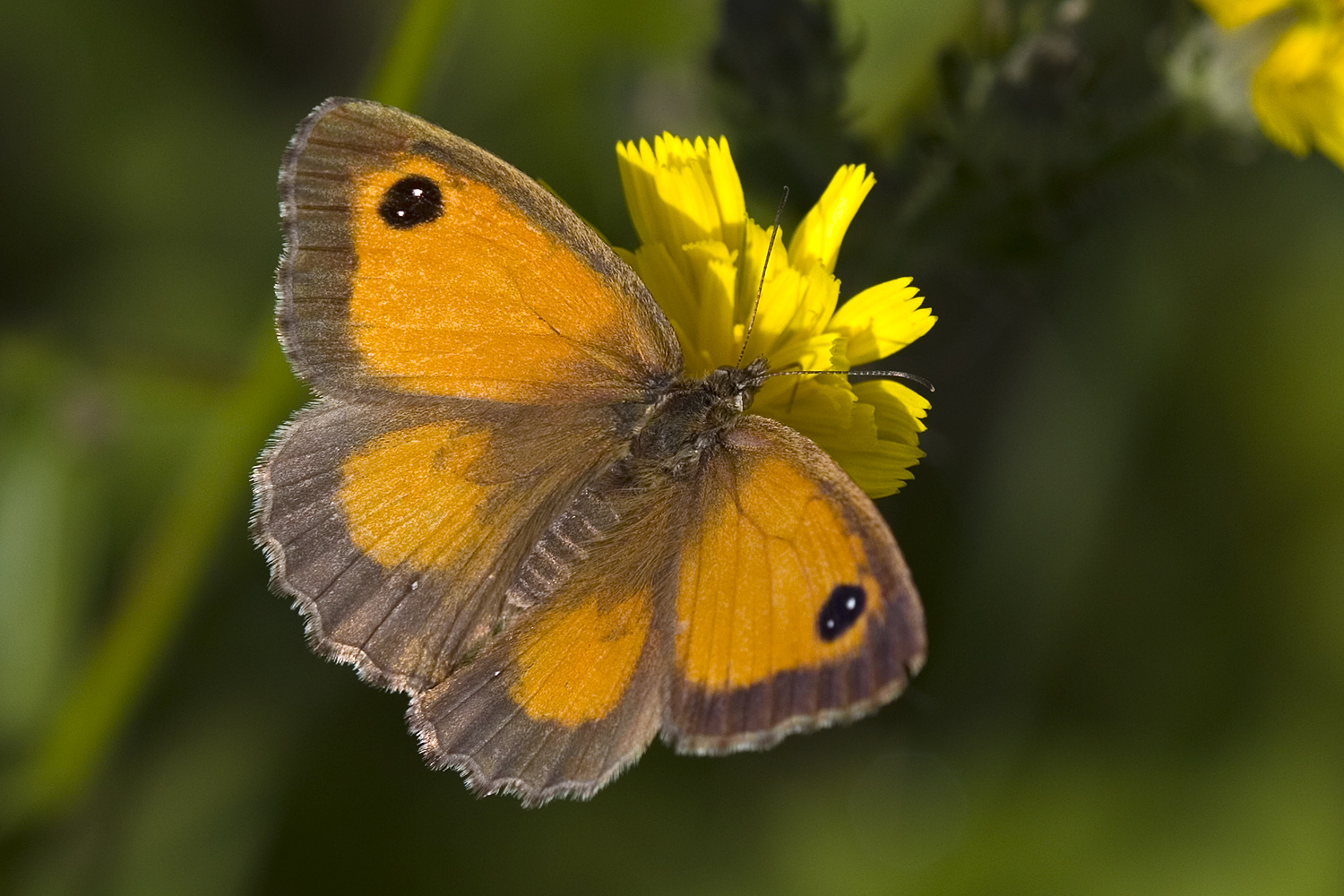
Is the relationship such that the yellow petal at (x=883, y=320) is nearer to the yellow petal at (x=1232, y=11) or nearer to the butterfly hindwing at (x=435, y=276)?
the butterfly hindwing at (x=435, y=276)

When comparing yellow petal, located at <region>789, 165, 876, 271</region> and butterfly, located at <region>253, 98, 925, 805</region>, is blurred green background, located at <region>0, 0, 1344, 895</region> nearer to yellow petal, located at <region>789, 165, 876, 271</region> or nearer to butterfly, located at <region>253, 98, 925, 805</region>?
yellow petal, located at <region>789, 165, 876, 271</region>

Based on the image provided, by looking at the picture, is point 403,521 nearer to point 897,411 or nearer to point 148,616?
point 897,411

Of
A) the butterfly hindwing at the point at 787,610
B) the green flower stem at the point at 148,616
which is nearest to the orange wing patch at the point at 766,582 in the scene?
the butterfly hindwing at the point at 787,610

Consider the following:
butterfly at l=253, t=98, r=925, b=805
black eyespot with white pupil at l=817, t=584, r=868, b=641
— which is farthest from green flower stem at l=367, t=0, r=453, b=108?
black eyespot with white pupil at l=817, t=584, r=868, b=641

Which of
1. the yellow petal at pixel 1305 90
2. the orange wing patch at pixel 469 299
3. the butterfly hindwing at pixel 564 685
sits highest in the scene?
the yellow petal at pixel 1305 90

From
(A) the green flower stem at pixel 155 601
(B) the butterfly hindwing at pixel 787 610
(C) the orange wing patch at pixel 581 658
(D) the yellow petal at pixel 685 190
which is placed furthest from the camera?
(A) the green flower stem at pixel 155 601

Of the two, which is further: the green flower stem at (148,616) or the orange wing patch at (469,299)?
the green flower stem at (148,616)

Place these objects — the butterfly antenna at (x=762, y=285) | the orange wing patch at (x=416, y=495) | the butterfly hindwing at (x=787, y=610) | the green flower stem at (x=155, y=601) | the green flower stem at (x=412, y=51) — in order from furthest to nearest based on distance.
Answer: the green flower stem at (x=155, y=601)
the green flower stem at (x=412, y=51)
the butterfly antenna at (x=762, y=285)
the orange wing patch at (x=416, y=495)
the butterfly hindwing at (x=787, y=610)

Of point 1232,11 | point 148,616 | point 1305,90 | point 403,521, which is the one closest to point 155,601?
point 148,616
